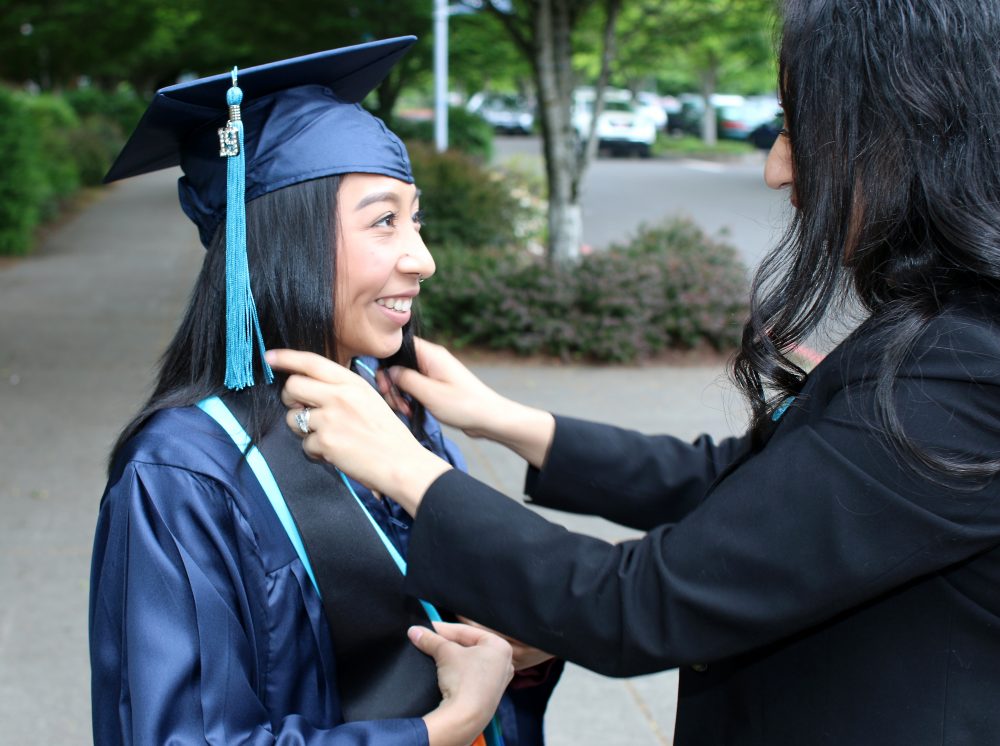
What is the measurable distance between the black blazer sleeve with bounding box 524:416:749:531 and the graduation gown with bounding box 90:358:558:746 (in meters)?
0.59

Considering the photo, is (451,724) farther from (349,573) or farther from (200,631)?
(200,631)

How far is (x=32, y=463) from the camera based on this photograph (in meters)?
5.54

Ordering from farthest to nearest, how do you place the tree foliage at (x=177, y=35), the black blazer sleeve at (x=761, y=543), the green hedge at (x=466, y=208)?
the tree foliage at (x=177, y=35), the green hedge at (x=466, y=208), the black blazer sleeve at (x=761, y=543)

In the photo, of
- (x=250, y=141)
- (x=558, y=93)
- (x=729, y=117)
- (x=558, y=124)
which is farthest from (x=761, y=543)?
(x=729, y=117)

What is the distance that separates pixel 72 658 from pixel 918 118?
135 inches

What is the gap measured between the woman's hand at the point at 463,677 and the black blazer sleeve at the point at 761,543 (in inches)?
9.4

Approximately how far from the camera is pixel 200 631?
5.14 feet

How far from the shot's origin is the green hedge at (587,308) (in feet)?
25.4

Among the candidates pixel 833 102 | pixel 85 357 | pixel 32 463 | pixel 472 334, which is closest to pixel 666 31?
pixel 472 334

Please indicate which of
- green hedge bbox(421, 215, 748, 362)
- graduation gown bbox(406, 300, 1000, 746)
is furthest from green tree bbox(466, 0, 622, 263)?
graduation gown bbox(406, 300, 1000, 746)

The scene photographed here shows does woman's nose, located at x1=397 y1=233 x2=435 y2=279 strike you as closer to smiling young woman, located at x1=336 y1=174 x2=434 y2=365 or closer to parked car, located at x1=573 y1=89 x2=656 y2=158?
smiling young woman, located at x1=336 y1=174 x2=434 y2=365

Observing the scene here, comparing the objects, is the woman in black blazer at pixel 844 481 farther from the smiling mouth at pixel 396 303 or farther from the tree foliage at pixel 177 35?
the tree foliage at pixel 177 35

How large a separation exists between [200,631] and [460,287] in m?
6.46

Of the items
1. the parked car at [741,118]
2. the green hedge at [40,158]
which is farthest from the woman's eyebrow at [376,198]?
the parked car at [741,118]
